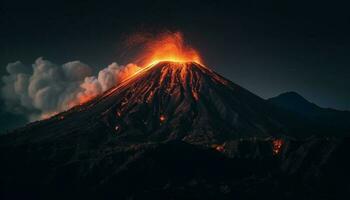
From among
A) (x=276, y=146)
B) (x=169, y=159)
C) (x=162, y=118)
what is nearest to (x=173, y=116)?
(x=162, y=118)

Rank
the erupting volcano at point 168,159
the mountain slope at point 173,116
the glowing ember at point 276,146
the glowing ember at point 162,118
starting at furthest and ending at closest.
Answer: the glowing ember at point 162,118 → the mountain slope at point 173,116 → the glowing ember at point 276,146 → the erupting volcano at point 168,159

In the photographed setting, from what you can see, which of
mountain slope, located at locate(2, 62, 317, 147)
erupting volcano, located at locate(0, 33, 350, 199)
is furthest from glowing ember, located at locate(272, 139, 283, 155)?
mountain slope, located at locate(2, 62, 317, 147)

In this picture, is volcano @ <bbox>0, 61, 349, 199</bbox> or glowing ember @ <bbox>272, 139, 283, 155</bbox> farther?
glowing ember @ <bbox>272, 139, 283, 155</bbox>

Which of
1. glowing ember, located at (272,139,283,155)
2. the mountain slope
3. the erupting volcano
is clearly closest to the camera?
the erupting volcano

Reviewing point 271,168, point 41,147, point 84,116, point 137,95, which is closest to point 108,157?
point 41,147

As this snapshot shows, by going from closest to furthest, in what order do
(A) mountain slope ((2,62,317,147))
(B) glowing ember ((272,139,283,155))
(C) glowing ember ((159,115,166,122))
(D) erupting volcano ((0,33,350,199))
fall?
(D) erupting volcano ((0,33,350,199)) → (B) glowing ember ((272,139,283,155)) → (A) mountain slope ((2,62,317,147)) → (C) glowing ember ((159,115,166,122))

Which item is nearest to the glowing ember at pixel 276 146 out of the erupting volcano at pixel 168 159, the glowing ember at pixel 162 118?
the erupting volcano at pixel 168 159

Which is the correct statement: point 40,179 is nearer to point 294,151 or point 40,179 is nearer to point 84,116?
point 294,151

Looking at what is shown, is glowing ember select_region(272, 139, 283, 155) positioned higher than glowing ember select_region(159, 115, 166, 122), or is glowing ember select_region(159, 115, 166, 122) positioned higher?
glowing ember select_region(159, 115, 166, 122)

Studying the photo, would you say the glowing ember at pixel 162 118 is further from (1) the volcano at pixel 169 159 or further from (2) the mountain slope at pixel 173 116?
(2) the mountain slope at pixel 173 116

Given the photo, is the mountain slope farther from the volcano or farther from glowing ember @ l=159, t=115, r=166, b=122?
the volcano
